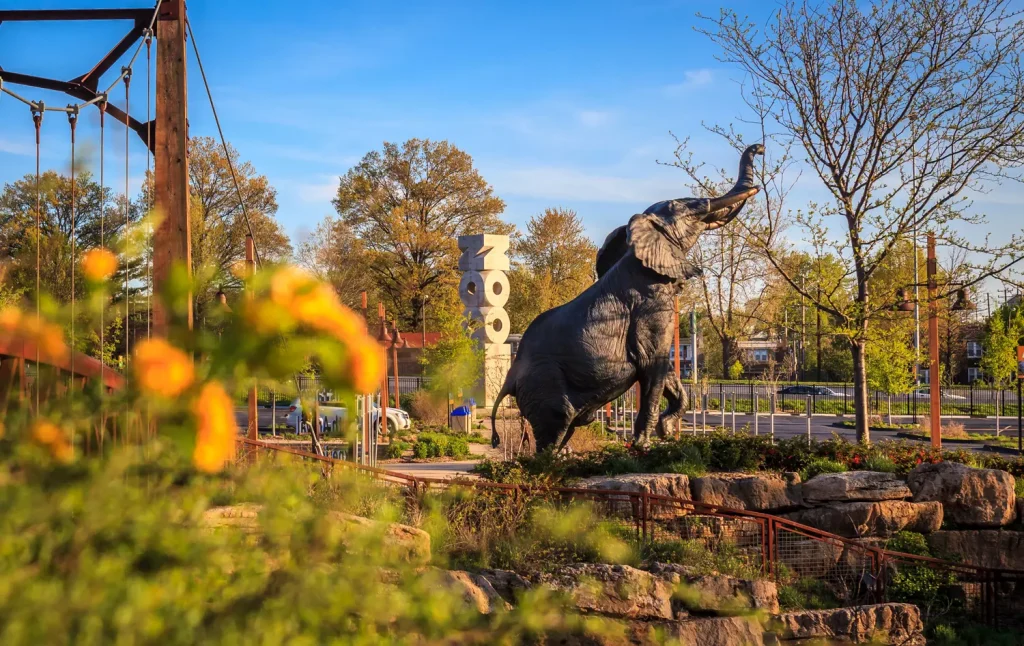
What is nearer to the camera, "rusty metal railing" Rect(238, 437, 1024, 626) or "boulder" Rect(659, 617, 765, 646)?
"boulder" Rect(659, 617, 765, 646)

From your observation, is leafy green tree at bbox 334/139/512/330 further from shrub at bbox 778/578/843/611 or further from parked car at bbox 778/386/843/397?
shrub at bbox 778/578/843/611

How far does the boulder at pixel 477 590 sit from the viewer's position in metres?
5.30

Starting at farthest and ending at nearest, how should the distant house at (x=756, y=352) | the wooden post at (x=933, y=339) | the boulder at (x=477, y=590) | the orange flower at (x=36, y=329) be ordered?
the distant house at (x=756, y=352)
the wooden post at (x=933, y=339)
the boulder at (x=477, y=590)
the orange flower at (x=36, y=329)

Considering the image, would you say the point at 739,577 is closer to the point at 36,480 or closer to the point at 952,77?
the point at 36,480

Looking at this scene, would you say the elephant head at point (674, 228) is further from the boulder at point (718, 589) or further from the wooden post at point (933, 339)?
the boulder at point (718, 589)

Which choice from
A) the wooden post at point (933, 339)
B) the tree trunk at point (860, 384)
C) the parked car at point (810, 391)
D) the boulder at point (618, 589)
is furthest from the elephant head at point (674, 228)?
the parked car at point (810, 391)

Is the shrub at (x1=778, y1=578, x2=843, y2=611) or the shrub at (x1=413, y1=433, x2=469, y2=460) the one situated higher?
the shrub at (x1=413, y1=433, x2=469, y2=460)

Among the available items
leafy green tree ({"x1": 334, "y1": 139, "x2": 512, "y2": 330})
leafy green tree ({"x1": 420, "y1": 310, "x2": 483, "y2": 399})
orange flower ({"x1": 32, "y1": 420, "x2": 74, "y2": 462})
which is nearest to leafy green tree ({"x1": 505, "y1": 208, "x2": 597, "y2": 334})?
leafy green tree ({"x1": 334, "y1": 139, "x2": 512, "y2": 330})

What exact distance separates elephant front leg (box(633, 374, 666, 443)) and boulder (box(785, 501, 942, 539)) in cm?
189

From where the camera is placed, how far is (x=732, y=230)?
46.1 feet

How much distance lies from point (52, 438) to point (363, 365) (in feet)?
2.29

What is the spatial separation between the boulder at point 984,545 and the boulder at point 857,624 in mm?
2161

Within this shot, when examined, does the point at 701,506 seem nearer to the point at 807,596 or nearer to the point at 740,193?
the point at 807,596

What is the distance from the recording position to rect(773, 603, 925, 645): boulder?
693 cm
